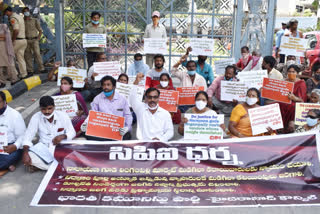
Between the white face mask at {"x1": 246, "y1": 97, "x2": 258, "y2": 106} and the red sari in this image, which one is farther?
the red sari

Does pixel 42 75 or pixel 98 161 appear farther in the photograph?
pixel 42 75

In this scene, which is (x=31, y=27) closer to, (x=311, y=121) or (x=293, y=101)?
(x=293, y=101)

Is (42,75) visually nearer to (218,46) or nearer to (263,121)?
(218,46)

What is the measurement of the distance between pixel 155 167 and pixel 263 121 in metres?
1.80

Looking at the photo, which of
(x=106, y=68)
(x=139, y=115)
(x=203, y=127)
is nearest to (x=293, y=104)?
(x=203, y=127)

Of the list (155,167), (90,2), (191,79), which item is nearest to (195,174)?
(155,167)

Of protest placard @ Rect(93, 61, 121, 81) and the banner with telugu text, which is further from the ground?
protest placard @ Rect(93, 61, 121, 81)

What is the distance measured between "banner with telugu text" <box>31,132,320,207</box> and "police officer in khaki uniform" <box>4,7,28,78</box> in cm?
492

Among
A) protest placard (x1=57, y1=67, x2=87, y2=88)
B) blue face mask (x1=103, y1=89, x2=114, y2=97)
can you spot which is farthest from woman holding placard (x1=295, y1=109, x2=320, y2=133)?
protest placard (x1=57, y1=67, x2=87, y2=88)

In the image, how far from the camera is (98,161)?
4477 mm

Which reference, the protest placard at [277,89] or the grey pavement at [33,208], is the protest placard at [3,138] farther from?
the protest placard at [277,89]

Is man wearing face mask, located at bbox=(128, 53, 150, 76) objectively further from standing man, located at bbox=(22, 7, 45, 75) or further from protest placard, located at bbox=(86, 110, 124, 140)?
standing man, located at bbox=(22, 7, 45, 75)

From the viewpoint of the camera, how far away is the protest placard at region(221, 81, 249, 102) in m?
6.52

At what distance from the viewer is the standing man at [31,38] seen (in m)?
9.17
